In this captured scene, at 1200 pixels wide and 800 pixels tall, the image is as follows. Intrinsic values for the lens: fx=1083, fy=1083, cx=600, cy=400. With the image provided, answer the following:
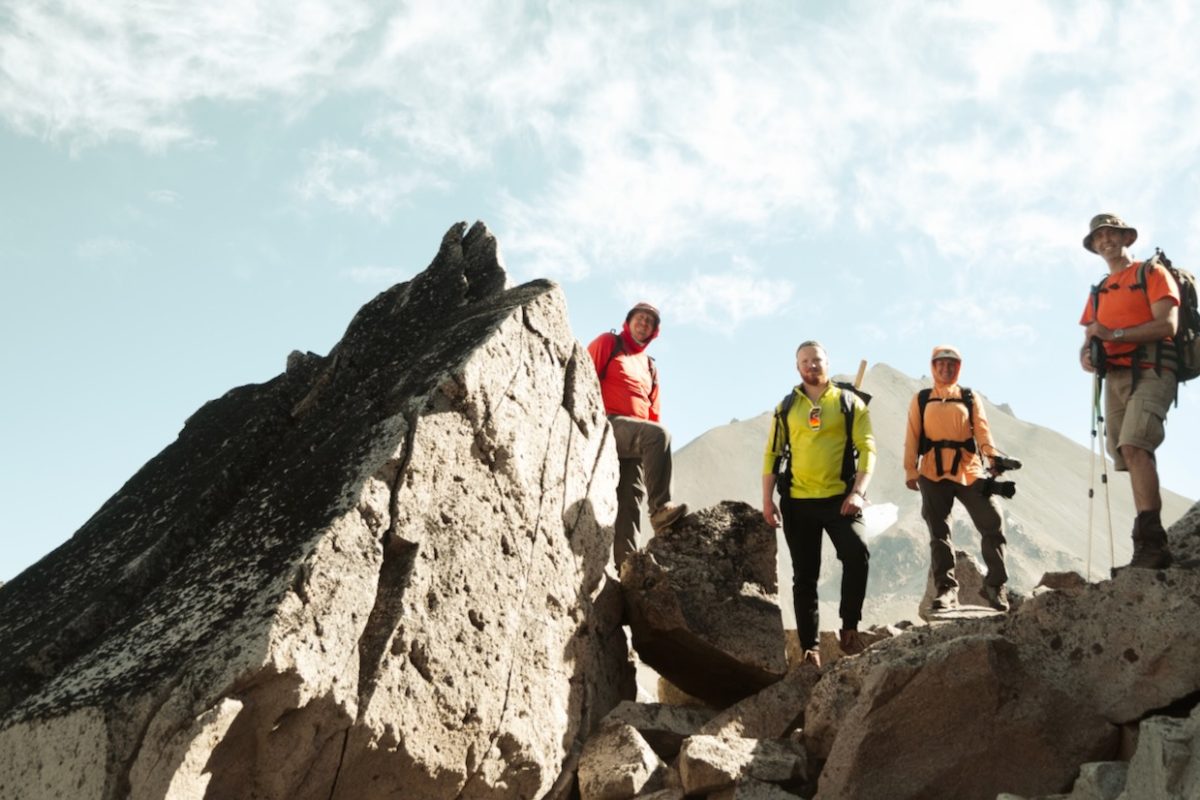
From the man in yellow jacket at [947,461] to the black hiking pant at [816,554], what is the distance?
1.77 metres

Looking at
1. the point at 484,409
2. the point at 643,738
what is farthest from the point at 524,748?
the point at 484,409

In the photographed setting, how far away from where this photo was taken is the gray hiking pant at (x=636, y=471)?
1223 cm

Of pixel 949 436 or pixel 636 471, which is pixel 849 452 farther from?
pixel 636 471

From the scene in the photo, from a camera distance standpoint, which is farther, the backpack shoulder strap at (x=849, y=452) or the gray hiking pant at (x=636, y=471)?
the gray hiking pant at (x=636, y=471)

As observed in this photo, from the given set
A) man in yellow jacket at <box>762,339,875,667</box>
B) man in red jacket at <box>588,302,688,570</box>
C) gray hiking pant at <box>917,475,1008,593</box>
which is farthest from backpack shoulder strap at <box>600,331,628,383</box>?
gray hiking pant at <box>917,475,1008,593</box>

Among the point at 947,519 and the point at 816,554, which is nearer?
the point at 816,554

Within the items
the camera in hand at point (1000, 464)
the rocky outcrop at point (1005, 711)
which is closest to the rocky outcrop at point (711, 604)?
the rocky outcrop at point (1005, 711)

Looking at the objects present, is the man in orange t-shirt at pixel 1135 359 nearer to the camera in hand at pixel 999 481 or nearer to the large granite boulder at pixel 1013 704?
the large granite boulder at pixel 1013 704

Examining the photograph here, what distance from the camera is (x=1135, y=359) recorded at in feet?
32.8

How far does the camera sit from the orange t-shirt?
32.6 feet

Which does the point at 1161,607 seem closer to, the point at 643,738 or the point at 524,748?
the point at 643,738

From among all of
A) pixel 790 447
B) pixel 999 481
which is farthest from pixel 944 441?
pixel 790 447

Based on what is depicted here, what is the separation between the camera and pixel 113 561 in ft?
32.1

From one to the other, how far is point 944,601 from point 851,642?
182 centimetres
